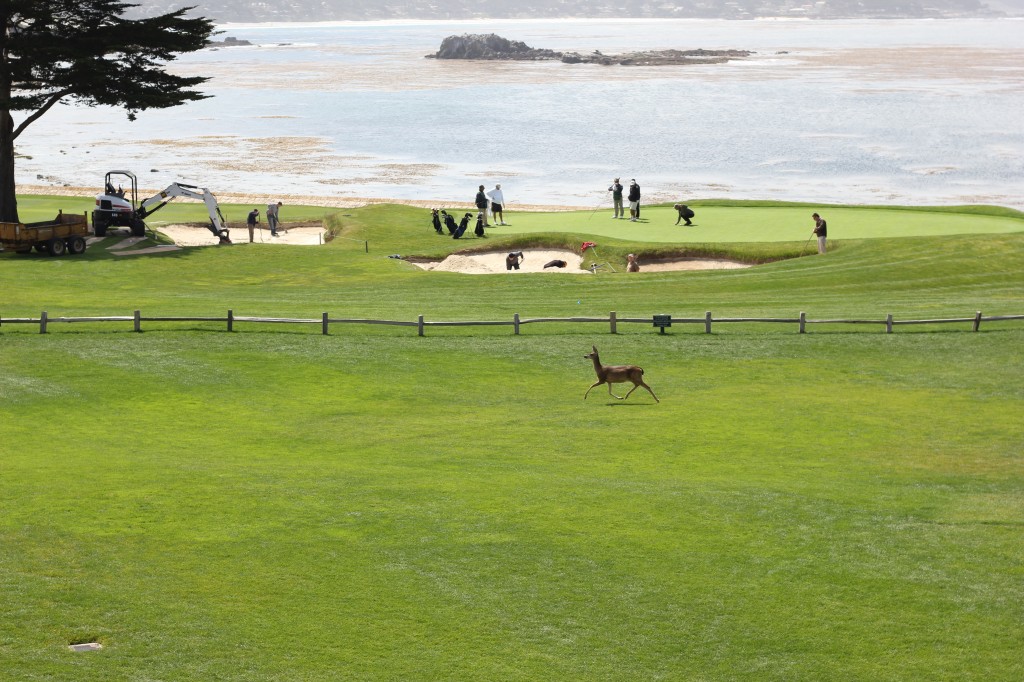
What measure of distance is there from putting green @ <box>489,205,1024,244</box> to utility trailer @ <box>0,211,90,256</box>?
17.7 metres

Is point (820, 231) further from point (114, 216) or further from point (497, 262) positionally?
point (114, 216)

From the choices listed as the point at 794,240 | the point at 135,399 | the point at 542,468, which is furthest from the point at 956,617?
the point at 794,240

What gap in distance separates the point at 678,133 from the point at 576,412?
104 m

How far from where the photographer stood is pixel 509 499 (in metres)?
19.6

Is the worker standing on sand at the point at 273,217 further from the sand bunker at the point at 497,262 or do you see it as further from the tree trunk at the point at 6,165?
the tree trunk at the point at 6,165

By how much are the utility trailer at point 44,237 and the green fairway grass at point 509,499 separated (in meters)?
11.9

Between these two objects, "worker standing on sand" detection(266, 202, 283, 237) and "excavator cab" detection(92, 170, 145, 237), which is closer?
"excavator cab" detection(92, 170, 145, 237)

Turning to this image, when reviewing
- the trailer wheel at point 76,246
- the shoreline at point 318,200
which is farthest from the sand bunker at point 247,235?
the shoreline at point 318,200

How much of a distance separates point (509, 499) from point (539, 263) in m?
28.6

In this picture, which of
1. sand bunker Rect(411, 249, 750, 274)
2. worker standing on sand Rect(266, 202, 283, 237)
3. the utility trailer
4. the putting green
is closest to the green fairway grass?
sand bunker Rect(411, 249, 750, 274)

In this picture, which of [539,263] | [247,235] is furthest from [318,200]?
[539,263]

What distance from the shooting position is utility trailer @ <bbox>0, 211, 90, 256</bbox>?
47812mm

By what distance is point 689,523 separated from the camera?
18.6 metres

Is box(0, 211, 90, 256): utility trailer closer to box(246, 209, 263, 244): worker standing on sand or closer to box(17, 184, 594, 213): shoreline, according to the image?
box(246, 209, 263, 244): worker standing on sand
